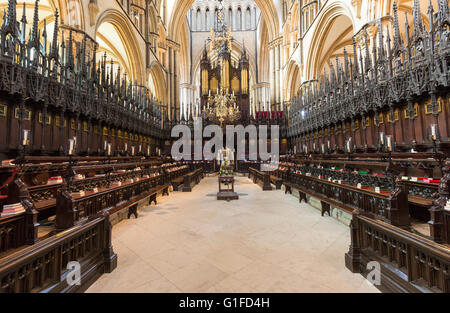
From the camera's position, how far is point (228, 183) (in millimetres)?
7863

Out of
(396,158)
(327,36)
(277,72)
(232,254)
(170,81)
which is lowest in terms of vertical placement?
(232,254)

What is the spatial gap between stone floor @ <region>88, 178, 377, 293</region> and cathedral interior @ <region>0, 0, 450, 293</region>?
0.02 m

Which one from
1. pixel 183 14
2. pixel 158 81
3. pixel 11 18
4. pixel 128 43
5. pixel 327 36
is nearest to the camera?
pixel 11 18

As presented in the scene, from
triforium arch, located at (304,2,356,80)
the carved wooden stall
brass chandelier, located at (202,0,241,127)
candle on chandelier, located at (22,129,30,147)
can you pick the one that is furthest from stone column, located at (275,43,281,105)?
candle on chandelier, located at (22,129,30,147)

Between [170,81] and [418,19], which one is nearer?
[418,19]

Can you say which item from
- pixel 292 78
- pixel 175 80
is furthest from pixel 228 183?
pixel 175 80

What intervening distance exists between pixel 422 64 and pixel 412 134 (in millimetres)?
1995

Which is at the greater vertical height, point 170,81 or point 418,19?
point 170,81

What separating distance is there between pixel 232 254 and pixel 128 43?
1531 centimetres

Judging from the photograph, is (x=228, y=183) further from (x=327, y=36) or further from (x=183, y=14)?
(x=183, y=14)

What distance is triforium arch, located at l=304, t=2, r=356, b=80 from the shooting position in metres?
11.1

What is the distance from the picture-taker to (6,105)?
17.3 ft

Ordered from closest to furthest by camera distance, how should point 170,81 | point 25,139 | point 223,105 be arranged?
point 25,139
point 223,105
point 170,81

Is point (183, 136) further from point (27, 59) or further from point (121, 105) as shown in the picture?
point (27, 59)
